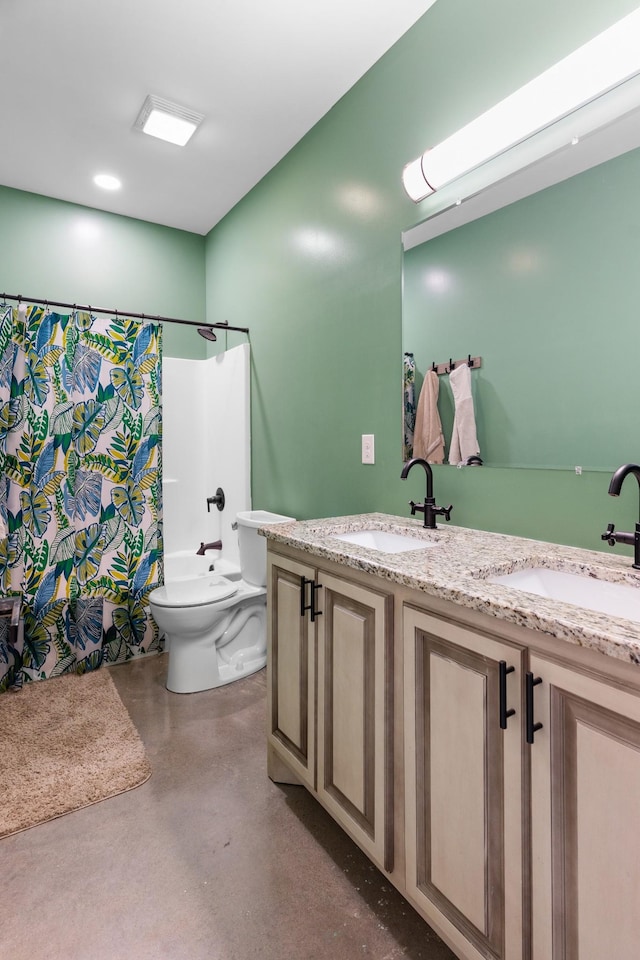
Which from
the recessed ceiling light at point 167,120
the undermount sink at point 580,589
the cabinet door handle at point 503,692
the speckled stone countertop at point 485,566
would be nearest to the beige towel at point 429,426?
the speckled stone countertop at point 485,566

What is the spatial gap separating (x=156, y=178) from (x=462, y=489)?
98.7 inches

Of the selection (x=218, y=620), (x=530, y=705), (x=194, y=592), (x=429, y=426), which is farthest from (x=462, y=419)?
(x=194, y=592)

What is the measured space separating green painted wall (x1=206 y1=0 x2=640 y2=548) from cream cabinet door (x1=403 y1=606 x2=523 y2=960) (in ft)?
1.94

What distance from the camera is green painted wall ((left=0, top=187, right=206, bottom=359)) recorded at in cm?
292

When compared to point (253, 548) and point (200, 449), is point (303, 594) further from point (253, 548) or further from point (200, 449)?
point (200, 449)

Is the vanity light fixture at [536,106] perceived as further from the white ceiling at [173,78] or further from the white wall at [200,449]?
the white wall at [200,449]

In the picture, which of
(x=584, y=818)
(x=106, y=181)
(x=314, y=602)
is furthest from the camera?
(x=106, y=181)

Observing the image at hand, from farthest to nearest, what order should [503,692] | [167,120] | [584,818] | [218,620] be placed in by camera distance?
[218,620] < [167,120] < [503,692] < [584,818]

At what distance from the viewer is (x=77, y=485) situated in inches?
101

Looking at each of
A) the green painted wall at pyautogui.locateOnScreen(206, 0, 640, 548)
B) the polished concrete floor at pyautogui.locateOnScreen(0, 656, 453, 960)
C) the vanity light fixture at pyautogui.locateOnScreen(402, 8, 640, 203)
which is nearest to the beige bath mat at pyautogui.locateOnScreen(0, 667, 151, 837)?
the polished concrete floor at pyautogui.locateOnScreen(0, 656, 453, 960)

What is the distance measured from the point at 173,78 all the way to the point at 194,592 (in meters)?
2.32

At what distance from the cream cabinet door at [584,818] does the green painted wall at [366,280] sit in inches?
25.4

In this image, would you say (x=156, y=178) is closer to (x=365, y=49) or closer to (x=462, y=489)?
(x=365, y=49)

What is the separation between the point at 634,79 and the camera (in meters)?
1.20
